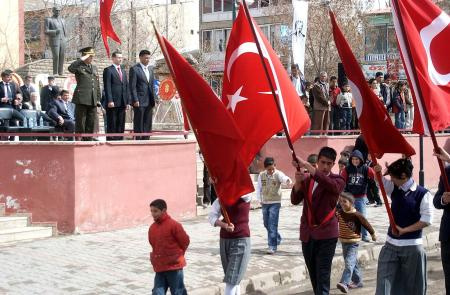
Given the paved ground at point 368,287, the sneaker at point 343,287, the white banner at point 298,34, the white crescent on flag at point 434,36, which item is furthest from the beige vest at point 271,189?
the white banner at point 298,34

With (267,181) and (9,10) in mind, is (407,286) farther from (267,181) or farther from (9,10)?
(9,10)

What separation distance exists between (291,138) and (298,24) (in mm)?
9278

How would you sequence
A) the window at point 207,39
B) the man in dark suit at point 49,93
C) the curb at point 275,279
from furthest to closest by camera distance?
the window at point 207,39
the man in dark suit at point 49,93
the curb at point 275,279

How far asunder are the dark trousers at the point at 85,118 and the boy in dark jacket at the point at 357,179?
455 cm

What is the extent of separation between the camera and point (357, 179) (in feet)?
38.1

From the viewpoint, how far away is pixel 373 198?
17.0m

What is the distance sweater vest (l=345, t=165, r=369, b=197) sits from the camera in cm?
1157

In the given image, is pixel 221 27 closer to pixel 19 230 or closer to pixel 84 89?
pixel 84 89

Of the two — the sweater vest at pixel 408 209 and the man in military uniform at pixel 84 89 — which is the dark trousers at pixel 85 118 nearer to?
the man in military uniform at pixel 84 89

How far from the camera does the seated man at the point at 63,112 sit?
1409 centimetres

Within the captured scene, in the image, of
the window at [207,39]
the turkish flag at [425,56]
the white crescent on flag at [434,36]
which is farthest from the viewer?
the window at [207,39]

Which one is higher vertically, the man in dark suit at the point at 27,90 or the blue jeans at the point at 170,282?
the man in dark suit at the point at 27,90

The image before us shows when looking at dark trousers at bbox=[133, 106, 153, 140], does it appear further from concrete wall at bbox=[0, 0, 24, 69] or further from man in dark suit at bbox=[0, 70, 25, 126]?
concrete wall at bbox=[0, 0, 24, 69]

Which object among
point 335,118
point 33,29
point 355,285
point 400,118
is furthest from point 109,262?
point 33,29
